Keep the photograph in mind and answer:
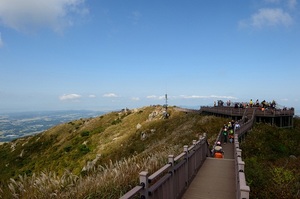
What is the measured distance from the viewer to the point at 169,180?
26.7 feet

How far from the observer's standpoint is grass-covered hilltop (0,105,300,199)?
8.12m

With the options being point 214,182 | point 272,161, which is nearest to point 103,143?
point 272,161

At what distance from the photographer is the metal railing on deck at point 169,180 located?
19.4 feet

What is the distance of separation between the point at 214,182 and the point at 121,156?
28.0 meters

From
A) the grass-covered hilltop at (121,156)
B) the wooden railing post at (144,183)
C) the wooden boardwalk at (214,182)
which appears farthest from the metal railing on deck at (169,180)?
the grass-covered hilltop at (121,156)

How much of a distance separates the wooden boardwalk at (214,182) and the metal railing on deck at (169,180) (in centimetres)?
32

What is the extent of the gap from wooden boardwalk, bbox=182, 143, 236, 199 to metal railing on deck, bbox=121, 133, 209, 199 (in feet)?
1.06

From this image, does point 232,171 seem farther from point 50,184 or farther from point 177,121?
point 177,121

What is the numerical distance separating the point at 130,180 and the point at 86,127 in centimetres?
6241

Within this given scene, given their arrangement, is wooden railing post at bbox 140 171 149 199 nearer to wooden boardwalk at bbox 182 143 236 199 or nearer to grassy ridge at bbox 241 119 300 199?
wooden boardwalk at bbox 182 143 236 199

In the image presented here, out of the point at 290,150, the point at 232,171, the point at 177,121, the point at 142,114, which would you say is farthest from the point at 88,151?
the point at 232,171

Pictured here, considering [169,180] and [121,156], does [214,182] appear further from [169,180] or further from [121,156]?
[121,156]

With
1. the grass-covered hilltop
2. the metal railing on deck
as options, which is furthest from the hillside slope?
the metal railing on deck

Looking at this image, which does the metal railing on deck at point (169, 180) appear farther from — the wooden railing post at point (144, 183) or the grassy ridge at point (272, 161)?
the grassy ridge at point (272, 161)
